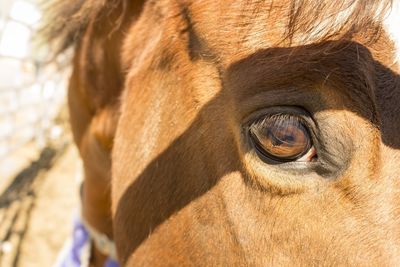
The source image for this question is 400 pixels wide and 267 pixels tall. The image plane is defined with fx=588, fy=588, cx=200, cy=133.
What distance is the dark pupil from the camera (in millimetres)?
943

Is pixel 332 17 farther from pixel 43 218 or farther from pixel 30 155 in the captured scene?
pixel 30 155

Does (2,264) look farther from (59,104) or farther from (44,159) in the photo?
(59,104)

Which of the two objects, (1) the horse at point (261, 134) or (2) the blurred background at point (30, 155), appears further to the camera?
(2) the blurred background at point (30, 155)

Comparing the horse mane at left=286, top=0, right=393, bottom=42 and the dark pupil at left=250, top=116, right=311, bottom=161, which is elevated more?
the horse mane at left=286, top=0, right=393, bottom=42

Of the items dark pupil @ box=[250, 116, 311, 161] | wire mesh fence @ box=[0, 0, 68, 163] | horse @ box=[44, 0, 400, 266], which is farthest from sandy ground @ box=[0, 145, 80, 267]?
dark pupil @ box=[250, 116, 311, 161]

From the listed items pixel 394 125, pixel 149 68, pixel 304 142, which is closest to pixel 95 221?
pixel 149 68

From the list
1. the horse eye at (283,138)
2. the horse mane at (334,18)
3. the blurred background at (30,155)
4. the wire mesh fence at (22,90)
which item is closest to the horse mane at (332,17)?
the horse mane at (334,18)

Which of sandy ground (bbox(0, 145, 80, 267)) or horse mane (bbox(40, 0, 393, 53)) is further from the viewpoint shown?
sandy ground (bbox(0, 145, 80, 267))

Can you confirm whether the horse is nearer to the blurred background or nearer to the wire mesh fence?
the blurred background

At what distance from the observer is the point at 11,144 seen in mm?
3688

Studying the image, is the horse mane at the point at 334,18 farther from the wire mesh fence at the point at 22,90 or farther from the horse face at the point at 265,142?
the wire mesh fence at the point at 22,90

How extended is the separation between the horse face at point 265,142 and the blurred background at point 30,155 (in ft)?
6.15

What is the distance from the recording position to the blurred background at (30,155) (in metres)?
3.10

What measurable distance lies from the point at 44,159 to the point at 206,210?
9.52 feet
